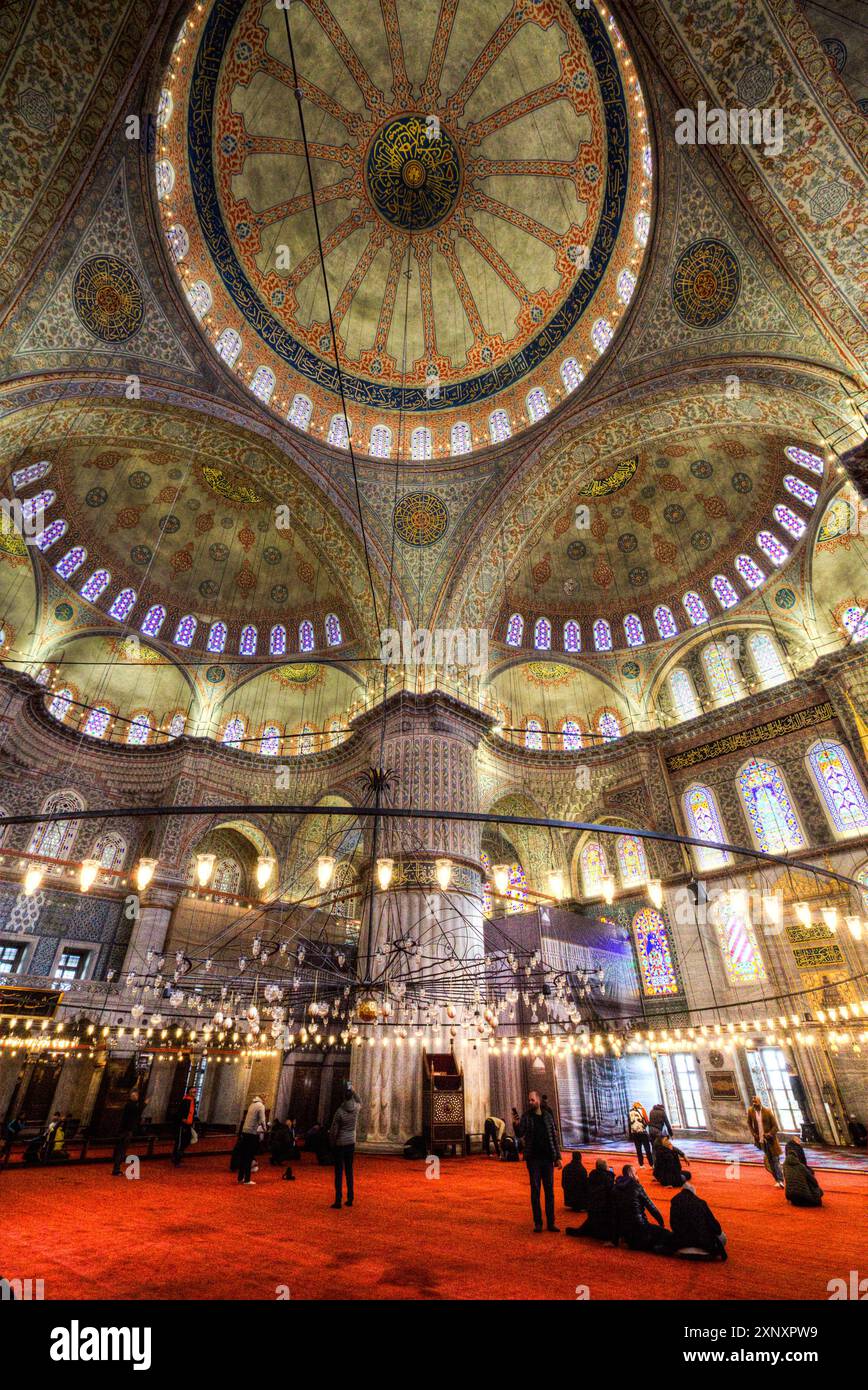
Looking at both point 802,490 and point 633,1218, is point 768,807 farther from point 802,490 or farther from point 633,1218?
point 633,1218

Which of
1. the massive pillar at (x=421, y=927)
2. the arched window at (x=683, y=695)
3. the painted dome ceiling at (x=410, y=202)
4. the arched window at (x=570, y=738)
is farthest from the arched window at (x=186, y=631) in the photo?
the arched window at (x=683, y=695)

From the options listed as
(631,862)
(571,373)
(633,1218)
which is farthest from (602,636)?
(633,1218)

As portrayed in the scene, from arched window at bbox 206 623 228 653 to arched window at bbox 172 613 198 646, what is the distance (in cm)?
50

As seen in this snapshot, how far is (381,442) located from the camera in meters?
16.5

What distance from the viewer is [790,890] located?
45.6ft

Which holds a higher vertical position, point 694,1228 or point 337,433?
point 337,433

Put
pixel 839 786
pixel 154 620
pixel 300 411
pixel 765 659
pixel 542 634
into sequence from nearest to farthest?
pixel 839 786
pixel 300 411
pixel 765 659
pixel 154 620
pixel 542 634

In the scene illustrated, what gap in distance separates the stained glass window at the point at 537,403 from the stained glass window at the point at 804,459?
5926 millimetres

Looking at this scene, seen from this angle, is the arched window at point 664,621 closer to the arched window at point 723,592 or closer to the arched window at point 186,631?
the arched window at point 723,592

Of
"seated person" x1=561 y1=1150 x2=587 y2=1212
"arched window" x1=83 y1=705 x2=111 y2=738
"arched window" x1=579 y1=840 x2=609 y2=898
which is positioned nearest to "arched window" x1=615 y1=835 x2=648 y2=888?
"arched window" x1=579 y1=840 x2=609 y2=898

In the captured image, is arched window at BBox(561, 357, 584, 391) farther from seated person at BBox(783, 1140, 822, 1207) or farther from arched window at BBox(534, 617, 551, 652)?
seated person at BBox(783, 1140, 822, 1207)

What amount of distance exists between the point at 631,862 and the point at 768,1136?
8.77 metres

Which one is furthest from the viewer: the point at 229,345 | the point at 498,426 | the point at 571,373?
the point at 498,426

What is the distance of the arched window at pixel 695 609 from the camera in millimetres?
17616
